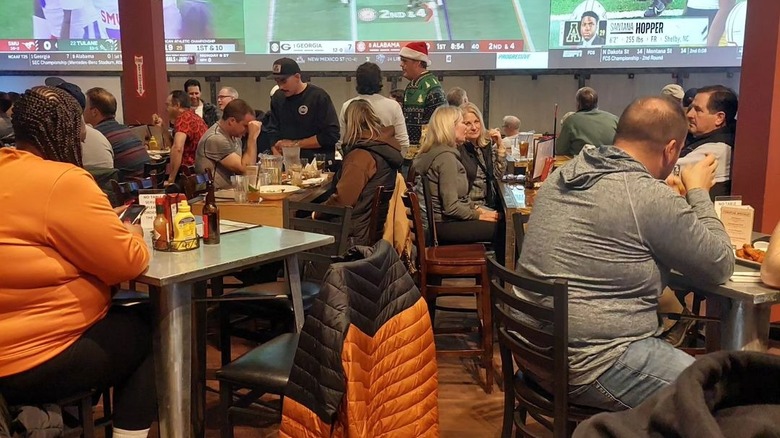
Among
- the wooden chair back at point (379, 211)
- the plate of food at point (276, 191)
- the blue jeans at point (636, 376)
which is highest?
the plate of food at point (276, 191)

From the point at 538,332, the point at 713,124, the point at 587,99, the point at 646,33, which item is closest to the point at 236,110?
the point at 713,124

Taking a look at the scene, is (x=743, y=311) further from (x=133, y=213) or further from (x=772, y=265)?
(x=133, y=213)

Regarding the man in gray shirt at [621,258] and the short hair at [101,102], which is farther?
the short hair at [101,102]

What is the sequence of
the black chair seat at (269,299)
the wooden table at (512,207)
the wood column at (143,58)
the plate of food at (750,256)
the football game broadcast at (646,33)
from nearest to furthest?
the plate of food at (750,256)
the black chair seat at (269,299)
the wooden table at (512,207)
the wood column at (143,58)
the football game broadcast at (646,33)

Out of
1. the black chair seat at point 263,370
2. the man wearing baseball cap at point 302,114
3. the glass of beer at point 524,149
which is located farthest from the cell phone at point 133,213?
the glass of beer at point 524,149

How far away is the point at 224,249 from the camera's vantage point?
8.02 feet

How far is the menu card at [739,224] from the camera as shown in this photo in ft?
8.26

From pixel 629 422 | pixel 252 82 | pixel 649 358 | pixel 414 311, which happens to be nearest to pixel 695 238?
pixel 649 358

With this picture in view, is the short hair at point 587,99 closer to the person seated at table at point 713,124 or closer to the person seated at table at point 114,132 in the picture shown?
the person seated at table at point 713,124

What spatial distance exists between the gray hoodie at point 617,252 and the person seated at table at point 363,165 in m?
1.98

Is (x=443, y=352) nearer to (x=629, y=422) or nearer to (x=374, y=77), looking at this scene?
(x=629, y=422)

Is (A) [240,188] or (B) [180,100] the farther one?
(B) [180,100]

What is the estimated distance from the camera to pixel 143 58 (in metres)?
7.87

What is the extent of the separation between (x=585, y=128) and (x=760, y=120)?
202 centimetres
